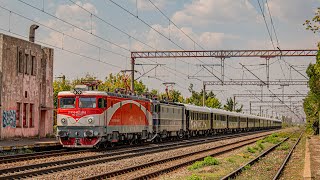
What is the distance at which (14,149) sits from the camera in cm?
2642

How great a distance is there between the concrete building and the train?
7085 mm

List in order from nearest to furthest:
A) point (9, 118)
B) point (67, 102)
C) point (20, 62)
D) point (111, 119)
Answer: point (67, 102), point (111, 119), point (9, 118), point (20, 62)

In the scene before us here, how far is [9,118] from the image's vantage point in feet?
112

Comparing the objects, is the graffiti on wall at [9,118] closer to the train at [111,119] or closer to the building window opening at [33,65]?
the building window opening at [33,65]

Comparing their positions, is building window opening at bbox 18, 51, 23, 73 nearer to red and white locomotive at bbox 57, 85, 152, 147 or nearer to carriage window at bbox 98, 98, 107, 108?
red and white locomotive at bbox 57, 85, 152, 147

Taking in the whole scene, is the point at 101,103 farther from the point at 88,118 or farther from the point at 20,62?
the point at 20,62

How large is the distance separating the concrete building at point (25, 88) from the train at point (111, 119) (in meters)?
7.08

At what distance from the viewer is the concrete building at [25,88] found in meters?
34.1

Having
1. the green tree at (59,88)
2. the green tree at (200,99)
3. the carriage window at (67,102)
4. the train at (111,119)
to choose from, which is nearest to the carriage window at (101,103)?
the train at (111,119)

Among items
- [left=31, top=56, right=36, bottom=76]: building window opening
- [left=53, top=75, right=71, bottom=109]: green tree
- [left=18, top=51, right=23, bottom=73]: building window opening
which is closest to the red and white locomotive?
[left=18, top=51, right=23, bottom=73]: building window opening

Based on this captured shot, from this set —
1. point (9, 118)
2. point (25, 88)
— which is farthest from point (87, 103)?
point (25, 88)

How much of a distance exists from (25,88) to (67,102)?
9.85 meters

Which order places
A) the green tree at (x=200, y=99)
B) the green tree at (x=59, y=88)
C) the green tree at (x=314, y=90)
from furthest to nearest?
the green tree at (x=200, y=99), the green tree at (x=59, y=88), the green tree at (x=314, y=90)

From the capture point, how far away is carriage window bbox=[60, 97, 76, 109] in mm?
28145
